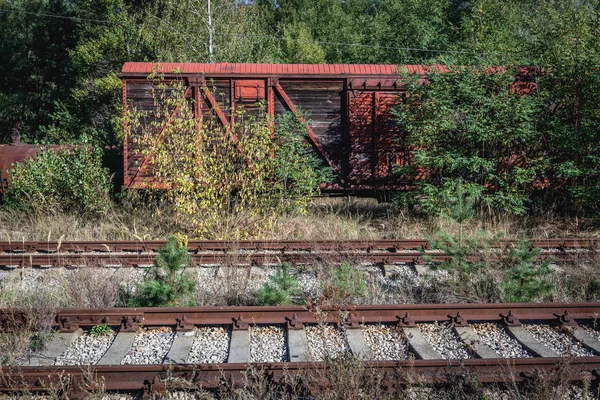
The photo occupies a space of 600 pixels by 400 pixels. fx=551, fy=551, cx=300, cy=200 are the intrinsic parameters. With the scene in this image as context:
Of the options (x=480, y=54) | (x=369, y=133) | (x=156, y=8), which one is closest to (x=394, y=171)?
(x=369, y=133)

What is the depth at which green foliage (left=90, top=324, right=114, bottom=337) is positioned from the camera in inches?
225

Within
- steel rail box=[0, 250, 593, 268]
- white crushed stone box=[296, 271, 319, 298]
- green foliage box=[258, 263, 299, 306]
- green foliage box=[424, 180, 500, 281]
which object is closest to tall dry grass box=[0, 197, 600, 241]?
steel rail box=[0, 250, 593, 268]

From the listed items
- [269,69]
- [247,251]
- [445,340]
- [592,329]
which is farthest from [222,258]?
[269,69]

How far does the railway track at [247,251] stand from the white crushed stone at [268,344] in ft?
7.34

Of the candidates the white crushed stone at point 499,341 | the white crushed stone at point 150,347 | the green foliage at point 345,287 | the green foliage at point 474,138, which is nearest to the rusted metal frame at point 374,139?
the green foliage at point 474,138

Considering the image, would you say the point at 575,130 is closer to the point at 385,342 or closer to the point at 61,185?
the point at 385,342

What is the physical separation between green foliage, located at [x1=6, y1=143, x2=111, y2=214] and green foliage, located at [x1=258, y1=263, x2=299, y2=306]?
6.11 meters

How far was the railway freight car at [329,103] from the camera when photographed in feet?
39.4

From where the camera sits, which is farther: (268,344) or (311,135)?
(311,135)

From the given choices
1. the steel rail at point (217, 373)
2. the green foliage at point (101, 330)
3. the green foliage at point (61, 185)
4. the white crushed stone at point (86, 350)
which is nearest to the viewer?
the steel rail at point (217, 373)

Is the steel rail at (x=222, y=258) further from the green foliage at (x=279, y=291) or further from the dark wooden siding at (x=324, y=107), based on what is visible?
the dark wooden siding at (x=324, y=107)

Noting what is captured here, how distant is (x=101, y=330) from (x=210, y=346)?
121 cm

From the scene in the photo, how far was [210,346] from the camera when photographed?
5.46m

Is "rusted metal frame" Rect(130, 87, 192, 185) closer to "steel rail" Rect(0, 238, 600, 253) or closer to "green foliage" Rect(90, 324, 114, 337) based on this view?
"steel rail" Rect(0, 238, 600, 253)
